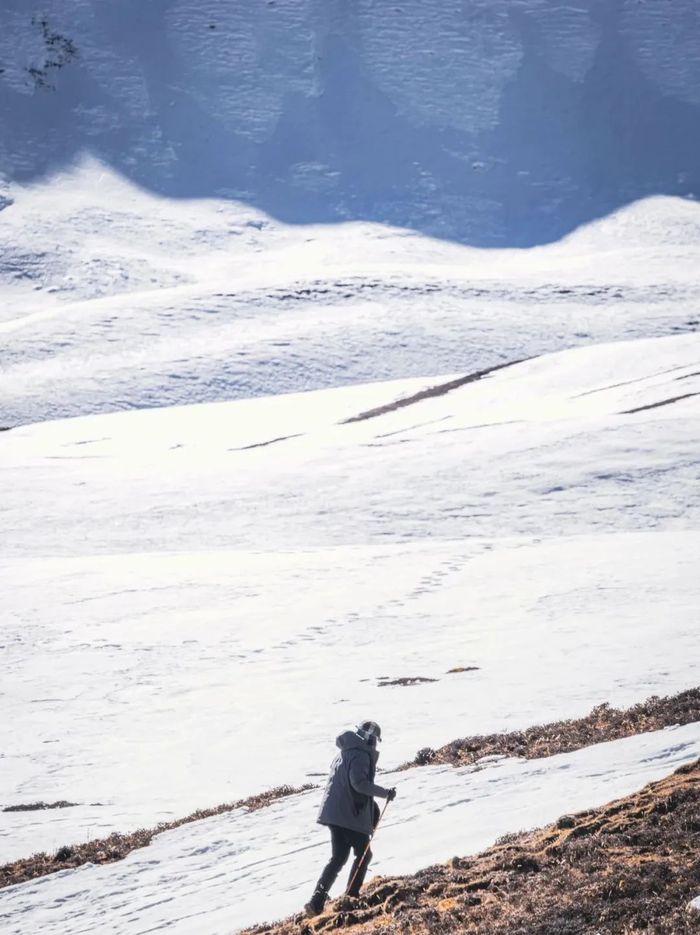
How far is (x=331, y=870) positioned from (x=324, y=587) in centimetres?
1557

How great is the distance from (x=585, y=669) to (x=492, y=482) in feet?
53.1


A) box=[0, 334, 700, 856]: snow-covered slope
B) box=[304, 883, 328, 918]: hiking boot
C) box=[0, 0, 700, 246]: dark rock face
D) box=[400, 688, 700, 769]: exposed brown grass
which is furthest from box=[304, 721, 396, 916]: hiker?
box=[0, 0, 700, 246]: dark rock face

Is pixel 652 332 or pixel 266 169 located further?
pixel 266 169

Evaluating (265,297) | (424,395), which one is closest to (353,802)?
(424,395)

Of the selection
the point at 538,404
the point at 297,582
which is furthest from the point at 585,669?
the point at 538,404

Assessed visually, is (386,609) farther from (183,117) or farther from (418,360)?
(183,117)

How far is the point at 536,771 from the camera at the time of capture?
11445mm

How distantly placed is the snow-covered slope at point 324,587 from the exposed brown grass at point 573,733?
0.77 m

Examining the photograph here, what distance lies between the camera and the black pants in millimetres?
8727

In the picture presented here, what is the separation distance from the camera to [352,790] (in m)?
8.98

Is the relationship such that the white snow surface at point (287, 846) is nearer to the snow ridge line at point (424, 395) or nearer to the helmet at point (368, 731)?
the helmet at point (368, 731)

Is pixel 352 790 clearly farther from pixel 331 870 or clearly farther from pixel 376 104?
pixel 376 104

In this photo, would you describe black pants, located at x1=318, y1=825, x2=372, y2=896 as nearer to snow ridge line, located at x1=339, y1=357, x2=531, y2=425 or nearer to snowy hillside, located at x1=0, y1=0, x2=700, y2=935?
snowy hillside, located at x1=0, y1=0, x2=700, y2=935

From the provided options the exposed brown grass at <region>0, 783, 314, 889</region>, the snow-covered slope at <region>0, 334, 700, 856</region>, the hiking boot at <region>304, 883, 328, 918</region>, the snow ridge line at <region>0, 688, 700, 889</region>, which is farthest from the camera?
the snow-covered slope at <region>0, 334, 700, 856</region>
